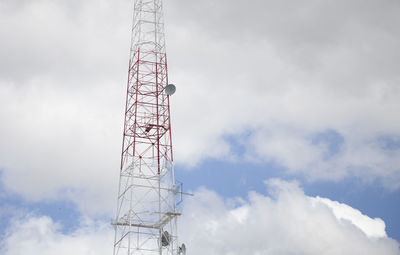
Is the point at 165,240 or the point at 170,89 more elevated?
the point at 170,89

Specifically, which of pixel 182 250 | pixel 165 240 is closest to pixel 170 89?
pixel 165 240

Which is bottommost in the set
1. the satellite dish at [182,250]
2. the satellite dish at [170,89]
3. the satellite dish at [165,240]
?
the satellite dish at [182,250]

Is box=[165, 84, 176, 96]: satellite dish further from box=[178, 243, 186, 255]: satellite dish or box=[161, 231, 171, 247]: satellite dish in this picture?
box=[178, 243, 186, 255]: satellite dish

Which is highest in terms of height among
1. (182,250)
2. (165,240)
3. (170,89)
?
(170,89)

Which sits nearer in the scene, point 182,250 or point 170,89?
point 182,250

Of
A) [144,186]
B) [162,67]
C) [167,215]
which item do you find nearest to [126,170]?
[144,186]

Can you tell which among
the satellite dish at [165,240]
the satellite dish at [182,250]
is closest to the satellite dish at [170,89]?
the satellite dish at [165,240]

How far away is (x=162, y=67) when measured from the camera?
62.1 metres

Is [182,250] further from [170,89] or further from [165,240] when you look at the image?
[170,89]

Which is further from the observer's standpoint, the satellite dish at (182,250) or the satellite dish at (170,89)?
the satellite dish at (170,89)

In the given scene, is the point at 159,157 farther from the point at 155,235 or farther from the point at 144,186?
the point at 155,235

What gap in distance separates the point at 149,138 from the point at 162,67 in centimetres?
1005

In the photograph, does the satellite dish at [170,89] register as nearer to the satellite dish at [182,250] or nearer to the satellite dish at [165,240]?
the satellite dish at [165,240]

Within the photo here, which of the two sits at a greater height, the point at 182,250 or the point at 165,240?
the point at 165,240
